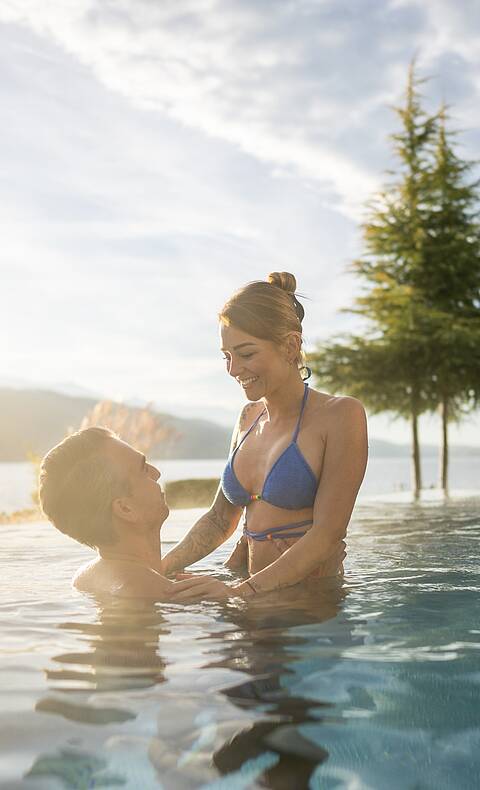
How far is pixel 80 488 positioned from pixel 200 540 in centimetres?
128

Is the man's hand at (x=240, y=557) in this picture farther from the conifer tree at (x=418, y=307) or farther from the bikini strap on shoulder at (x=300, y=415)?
the conifer tree at (x=418, y=307)

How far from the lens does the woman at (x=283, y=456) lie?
13.3 ft

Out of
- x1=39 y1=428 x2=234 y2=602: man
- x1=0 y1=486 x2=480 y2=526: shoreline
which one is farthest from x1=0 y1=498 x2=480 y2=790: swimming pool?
x1=0 y1=486 x2=480 y2=526: shoreline

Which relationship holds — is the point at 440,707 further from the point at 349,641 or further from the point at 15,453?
the point at 15,453

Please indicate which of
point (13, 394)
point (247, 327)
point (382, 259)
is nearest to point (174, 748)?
point (247, 327)

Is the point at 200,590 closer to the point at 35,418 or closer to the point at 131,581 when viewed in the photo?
the point at 131,581

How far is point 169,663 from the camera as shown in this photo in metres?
3.07

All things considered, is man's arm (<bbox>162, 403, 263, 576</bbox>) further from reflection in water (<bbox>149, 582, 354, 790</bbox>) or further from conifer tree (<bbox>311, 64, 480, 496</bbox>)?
conifer tree (<bbox>311, 64, 480, 496</bbox>)

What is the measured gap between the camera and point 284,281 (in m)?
4.59

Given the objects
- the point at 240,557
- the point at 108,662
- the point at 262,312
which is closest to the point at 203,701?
the point at 108,662


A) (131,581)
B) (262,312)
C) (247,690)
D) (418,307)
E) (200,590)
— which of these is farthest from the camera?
(418,307)

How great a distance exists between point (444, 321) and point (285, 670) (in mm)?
16014

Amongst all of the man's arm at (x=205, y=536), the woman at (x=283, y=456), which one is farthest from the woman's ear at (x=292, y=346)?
the man's arm at (x=205, y=536)

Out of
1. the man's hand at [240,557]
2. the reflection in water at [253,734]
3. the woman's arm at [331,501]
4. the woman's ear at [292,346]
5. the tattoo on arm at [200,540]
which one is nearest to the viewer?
the reflection in water at [253,734]
